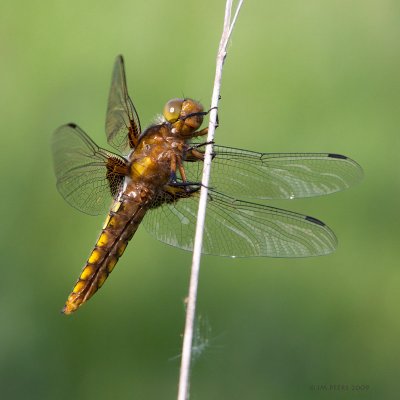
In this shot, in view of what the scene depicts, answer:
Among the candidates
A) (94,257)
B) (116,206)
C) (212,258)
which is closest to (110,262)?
(94,257)

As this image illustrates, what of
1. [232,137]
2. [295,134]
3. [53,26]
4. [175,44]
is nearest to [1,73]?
[53,26]

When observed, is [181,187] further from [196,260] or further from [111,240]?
[196,260]

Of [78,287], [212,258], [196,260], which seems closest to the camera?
[196,260]

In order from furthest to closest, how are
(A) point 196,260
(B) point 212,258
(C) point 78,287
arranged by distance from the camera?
(B) point 212,258
(C) point 78,287
(A) point 196,260

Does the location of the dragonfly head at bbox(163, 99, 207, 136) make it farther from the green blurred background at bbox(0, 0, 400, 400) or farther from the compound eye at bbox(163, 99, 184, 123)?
the green blurred background at bbox(0, 0, 400, 400)

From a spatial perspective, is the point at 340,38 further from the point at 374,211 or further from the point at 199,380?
the point at 199,380

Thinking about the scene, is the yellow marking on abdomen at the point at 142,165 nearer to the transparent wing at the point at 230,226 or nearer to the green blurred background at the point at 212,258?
the transparent wing at the point at 230,226

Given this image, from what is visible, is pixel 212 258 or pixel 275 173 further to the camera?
pixel 212 258
